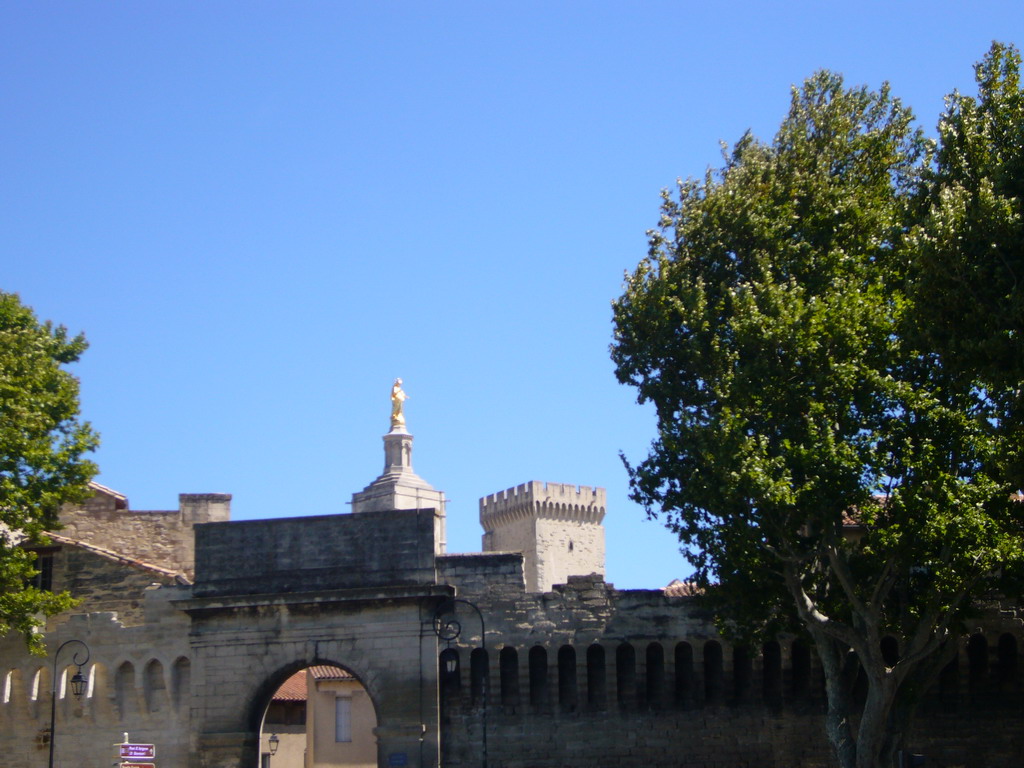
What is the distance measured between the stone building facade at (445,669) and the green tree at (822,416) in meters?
1.89

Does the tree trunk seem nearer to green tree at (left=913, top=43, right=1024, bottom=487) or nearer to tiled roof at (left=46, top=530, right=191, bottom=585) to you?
green tree at (left=913, top=43, right=1024, bottom=487)

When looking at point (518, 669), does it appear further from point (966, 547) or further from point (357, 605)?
point (966, 547)

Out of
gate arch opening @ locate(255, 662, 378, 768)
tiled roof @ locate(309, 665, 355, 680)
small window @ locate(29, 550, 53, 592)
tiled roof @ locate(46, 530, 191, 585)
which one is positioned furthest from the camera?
gate arch opening @ locate(255, 662, 378, 768)

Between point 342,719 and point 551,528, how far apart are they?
3045 cm

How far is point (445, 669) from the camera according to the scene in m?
32.0

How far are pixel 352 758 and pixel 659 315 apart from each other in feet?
82.5

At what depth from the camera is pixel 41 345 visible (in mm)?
34625

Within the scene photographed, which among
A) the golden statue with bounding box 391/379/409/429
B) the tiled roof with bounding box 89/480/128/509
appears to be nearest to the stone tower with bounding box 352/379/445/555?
the golden statue with bounding box 391/379/409/429

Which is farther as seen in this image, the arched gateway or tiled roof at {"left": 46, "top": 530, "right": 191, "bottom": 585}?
tiled roof at {"left": 46, "top": 530, "right": 191, "bottom": 585}

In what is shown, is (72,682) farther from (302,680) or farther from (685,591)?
(302,680)

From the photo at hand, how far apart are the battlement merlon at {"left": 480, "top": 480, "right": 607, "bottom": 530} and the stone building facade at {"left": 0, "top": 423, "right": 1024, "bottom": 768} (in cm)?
4609

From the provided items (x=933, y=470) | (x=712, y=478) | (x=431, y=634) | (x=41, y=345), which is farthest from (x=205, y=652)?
(x=933, y=470)

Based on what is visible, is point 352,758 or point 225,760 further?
point 352,758

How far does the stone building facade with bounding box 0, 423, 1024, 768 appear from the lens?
103 feet
